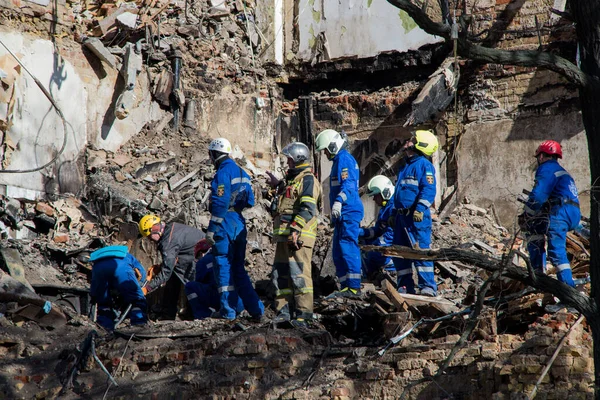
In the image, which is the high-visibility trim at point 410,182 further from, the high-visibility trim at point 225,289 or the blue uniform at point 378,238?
the high-visibility trim at point 225,289

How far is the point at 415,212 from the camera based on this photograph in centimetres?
1048

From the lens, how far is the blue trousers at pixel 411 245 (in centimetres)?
1038

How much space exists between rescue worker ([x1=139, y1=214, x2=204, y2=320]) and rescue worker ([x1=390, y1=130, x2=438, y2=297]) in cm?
243

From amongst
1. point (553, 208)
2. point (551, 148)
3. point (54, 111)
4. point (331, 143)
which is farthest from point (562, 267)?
point (54, 111)

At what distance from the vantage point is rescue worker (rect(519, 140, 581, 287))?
8.95m

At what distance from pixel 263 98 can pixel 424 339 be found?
850 cm

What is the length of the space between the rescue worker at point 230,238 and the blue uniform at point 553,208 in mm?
2856

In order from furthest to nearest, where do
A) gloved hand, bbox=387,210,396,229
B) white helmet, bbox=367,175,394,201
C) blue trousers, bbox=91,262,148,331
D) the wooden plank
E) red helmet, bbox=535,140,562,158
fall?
white helmet, bbox=367,175,394,201, gloved hand, bbox=387,210,396,229, blue trousers, bbox=91,262,148,331, red helmet, bbox=535,140,562,158, the wooden plank

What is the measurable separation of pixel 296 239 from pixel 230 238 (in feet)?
3.08

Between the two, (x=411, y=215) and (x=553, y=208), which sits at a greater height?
(x=553, y=208)

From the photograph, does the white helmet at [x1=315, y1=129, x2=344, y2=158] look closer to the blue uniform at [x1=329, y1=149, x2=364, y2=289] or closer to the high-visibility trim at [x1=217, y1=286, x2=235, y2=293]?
the blue uniform at [x1=329, y1=149, x2=364, y2=289]

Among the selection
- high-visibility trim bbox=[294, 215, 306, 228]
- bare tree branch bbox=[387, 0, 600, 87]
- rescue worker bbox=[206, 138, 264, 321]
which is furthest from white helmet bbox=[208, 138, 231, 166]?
bare tree branch bbox=[387, 0, 600, 87]

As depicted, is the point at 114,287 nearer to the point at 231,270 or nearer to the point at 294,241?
the point at 231,270

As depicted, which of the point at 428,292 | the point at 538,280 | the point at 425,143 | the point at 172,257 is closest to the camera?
the point at 538,280
